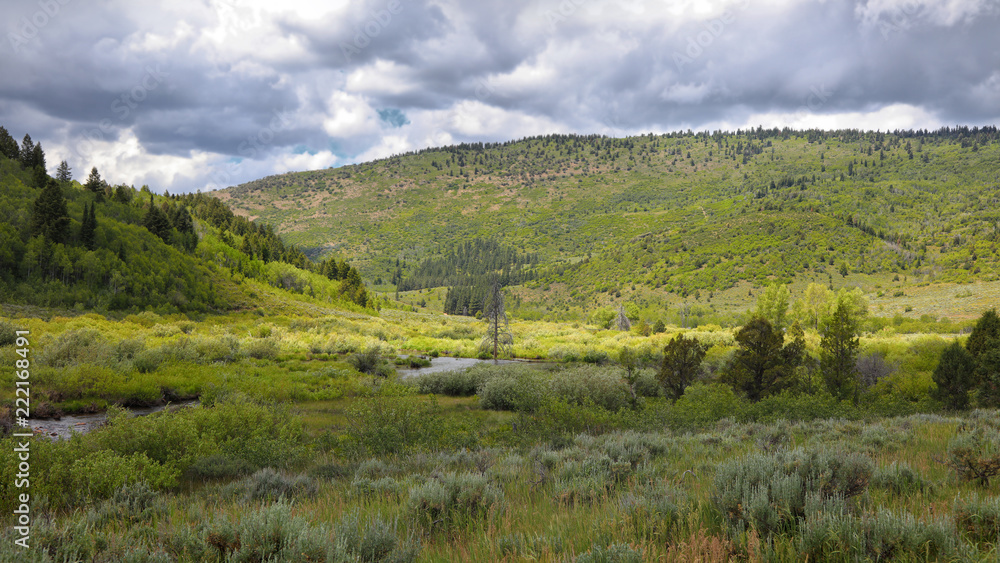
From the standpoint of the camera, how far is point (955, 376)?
49.3 ft

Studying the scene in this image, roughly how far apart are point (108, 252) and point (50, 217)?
13.6ft

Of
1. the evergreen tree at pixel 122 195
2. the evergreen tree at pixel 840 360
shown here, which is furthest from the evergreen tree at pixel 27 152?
the evergreen tree at pixel 840 360

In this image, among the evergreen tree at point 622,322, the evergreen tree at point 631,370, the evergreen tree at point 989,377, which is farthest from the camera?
the evergreen tree at point 622,322

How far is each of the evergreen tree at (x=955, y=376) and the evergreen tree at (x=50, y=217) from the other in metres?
50.8

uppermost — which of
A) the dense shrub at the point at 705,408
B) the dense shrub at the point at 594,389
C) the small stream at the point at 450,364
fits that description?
the dense shrub at the point at 705,408

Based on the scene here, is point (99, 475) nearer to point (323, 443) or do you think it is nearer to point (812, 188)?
point (323, 443)

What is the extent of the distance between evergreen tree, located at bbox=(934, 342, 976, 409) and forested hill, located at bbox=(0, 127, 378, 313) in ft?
158

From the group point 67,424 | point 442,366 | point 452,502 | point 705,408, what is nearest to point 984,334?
point 705,408

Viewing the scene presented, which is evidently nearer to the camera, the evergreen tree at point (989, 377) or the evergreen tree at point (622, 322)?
the evergreen tree at point (989, 377)

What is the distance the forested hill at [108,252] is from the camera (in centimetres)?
3039

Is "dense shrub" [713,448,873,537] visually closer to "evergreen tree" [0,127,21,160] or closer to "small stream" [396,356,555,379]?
"small stream" [396,356,555,379]

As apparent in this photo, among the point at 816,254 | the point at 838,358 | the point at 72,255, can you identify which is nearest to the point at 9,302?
the point at 72,255

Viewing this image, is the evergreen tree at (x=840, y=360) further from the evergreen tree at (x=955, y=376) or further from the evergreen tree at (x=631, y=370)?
the evergreen tree at (x=631, y=370)

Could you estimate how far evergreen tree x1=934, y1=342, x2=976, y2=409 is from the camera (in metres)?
14.7
